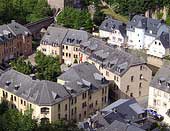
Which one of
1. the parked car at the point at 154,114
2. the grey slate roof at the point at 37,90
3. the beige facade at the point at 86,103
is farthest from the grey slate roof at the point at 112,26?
the grey slate roof at the point at 37,90

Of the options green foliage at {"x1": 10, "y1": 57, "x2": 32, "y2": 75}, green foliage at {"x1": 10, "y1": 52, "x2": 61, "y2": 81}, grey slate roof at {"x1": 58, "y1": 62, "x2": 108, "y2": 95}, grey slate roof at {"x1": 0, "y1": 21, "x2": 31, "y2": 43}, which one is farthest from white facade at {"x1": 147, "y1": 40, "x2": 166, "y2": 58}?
green foliage at {"x1": 10, "y1": 57, "x2": 32, "y2": 75}

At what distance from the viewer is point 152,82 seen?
230 ft

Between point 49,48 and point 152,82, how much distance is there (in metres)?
23.5

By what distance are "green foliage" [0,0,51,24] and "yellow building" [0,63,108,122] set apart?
Result: 33003 millimetres

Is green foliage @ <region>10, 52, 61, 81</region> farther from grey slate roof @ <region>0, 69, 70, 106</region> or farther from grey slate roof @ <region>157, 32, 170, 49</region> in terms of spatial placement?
grey slate roof @ <region>157, 32, 170, 49</region>

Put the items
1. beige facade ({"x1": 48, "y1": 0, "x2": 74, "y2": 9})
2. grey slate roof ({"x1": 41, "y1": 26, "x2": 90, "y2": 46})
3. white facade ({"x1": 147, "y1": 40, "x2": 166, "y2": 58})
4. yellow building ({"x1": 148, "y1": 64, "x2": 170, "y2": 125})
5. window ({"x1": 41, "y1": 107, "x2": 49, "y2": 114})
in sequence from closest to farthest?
window ({"x1": 41, "y1": 107, "x2": 49, "y2": 114}), yellow building ({"x1": 148, "y1": 64, "x2": 170, "y2": 125}), grey slate roof ({"x1": 41, "y1": 26, "x2": 90, "y2": 46}), white facade ({"x1": 147, "y1": 40, "x2": 166, "y2": 58}), beige facade ({"x1": 48, "y1": 0, "x2": 74, "y2": 9})

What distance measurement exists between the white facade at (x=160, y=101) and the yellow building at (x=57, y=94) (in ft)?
21.4

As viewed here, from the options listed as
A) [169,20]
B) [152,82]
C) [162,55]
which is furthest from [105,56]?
[169,20]

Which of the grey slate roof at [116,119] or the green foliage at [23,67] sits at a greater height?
the green foliage at [23,67]

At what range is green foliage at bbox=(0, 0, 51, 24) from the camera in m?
99.6

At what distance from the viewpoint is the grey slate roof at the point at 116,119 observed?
57.8m

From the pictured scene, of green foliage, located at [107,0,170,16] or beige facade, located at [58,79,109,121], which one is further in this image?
green foliage, located at [107,0,170,16]

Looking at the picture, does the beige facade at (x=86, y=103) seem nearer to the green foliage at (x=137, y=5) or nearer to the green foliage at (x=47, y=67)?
the green foliage at (x=47, y=67)

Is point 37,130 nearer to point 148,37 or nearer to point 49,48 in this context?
point 49,48
